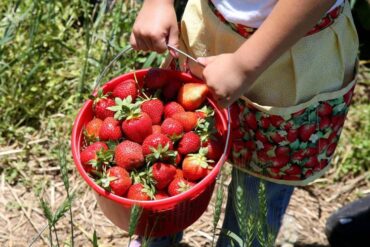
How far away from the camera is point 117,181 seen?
112cm

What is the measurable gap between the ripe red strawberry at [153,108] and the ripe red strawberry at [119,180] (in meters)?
0.13

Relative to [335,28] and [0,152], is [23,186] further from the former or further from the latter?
[335,28]

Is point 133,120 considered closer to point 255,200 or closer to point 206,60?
point 206,60

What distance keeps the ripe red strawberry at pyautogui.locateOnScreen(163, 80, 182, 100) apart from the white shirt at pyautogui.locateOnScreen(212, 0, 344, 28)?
17 centimetres

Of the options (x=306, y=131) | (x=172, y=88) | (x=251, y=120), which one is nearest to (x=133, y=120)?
(x=172, y=88)

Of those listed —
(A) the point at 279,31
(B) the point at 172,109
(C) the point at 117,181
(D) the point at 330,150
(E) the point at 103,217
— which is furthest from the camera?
(E) the point at 103,217

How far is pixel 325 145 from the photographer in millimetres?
1303

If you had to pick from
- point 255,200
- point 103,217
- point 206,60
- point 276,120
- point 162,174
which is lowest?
point 103,217

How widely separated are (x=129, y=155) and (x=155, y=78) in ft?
0.59

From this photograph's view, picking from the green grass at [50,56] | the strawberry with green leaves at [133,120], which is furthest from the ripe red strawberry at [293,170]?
the green grass at [50,56]

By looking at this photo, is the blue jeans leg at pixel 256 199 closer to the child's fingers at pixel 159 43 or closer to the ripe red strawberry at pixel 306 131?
the ripe red strawberry at pixel 306 131

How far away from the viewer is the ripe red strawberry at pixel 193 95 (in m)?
1.22

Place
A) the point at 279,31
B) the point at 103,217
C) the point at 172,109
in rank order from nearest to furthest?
the point at 279,31, the point at 172,109, the point at 103,217

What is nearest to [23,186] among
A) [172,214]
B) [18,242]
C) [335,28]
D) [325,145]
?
[18,242]
